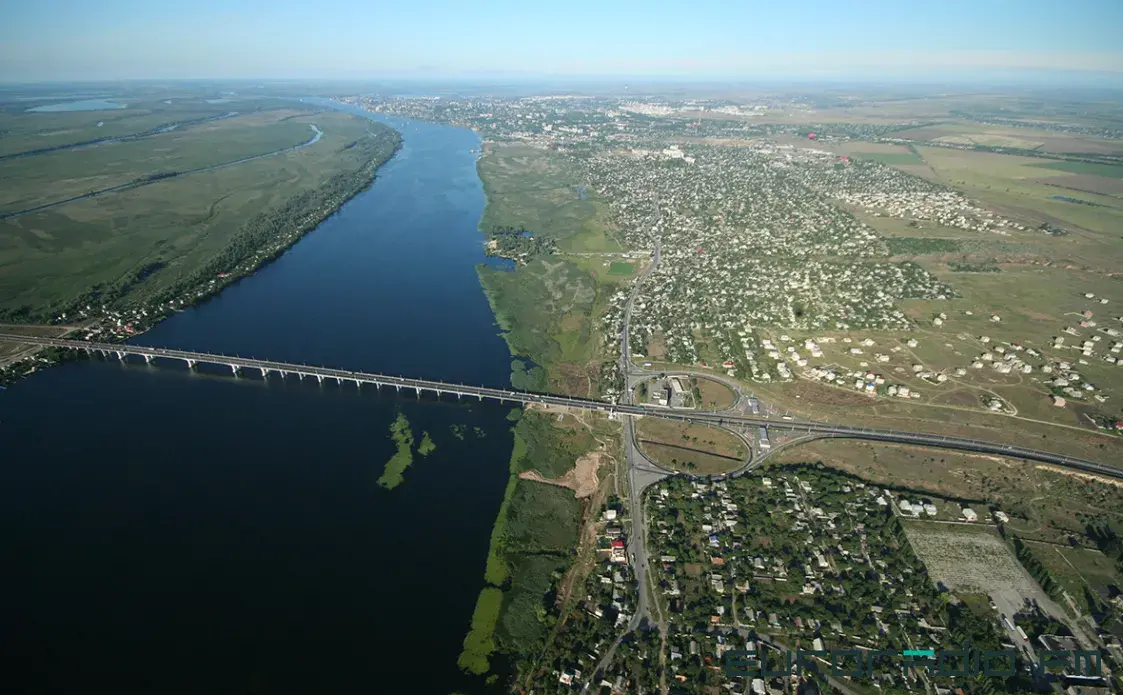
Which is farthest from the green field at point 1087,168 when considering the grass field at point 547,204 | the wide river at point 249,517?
the wide river at point 249,517

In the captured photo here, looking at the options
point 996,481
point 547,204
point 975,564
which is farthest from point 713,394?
point 547,204

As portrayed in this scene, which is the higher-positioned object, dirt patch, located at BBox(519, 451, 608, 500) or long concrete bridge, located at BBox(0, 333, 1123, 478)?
long concrete bridge, located at BBox(0, 333, 1123, 478)

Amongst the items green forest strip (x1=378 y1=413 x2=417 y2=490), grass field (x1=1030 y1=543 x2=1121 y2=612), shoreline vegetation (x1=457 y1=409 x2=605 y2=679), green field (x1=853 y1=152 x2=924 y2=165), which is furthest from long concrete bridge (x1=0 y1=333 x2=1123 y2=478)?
green field (x1=853 y1=152 x2=924 y2=165)

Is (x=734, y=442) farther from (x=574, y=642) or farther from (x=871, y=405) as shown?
(x=574, y=642)

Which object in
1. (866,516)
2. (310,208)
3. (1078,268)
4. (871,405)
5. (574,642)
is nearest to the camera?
(574,642)

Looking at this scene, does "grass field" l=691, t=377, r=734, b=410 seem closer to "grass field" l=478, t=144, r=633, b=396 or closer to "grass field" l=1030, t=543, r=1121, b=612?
"grass field" l=478, t=144, r=633, b=396

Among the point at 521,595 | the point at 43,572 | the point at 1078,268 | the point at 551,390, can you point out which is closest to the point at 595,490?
the point at 521,595

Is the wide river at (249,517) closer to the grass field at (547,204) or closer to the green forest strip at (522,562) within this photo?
the green forest strip at (522,562)
